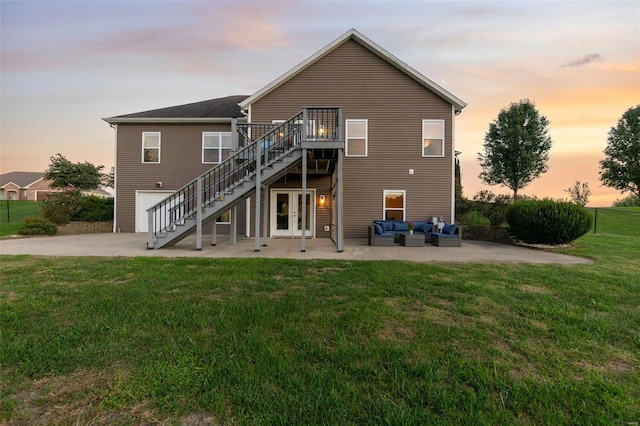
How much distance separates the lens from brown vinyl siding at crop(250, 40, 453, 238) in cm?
1238

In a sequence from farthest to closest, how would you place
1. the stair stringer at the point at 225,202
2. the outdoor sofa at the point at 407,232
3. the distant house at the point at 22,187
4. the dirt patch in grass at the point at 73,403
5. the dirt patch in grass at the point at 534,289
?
the distant house at the point at 22,187, the outdoor sofa at the point at 407,232, the stair stringer at the point at 225,202, the dirt patch in grass at the point at 534,289, the dirt patch in grass at the point at 73,403

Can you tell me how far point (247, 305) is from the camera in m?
3.83

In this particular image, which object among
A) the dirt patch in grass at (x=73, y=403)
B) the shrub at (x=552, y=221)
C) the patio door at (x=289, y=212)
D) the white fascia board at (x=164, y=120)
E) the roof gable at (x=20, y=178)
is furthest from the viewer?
the roof gable at (x=20, y=178)

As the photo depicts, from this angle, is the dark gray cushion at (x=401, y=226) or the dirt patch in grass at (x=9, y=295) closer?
the dirt patch in grass at (x=9, y=295)

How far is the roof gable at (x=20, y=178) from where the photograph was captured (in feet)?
141

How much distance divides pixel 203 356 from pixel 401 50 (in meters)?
17.0

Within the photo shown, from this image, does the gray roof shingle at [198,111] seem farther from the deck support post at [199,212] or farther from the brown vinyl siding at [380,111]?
the deck support post at [199,212]

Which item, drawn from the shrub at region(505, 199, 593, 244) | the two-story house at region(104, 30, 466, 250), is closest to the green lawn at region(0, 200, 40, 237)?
the two-story house at region(104, 30, 466, 250)

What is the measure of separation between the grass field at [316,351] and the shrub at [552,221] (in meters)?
5.55

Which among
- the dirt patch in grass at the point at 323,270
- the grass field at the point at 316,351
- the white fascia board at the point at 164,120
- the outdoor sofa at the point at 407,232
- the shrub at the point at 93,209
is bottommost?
the grass field at the point at 316,351

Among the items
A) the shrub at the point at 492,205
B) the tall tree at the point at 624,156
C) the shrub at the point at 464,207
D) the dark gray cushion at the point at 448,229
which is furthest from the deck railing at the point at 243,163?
the tall tree at the point at 624,156

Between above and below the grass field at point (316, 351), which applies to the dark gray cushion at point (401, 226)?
above

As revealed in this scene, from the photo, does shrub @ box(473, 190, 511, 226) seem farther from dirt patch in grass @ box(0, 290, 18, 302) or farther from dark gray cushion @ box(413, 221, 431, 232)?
dirt patch in grass @ box(0, 290, 18, 302)

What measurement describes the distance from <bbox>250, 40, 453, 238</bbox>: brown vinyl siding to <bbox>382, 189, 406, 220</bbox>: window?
0.21m
